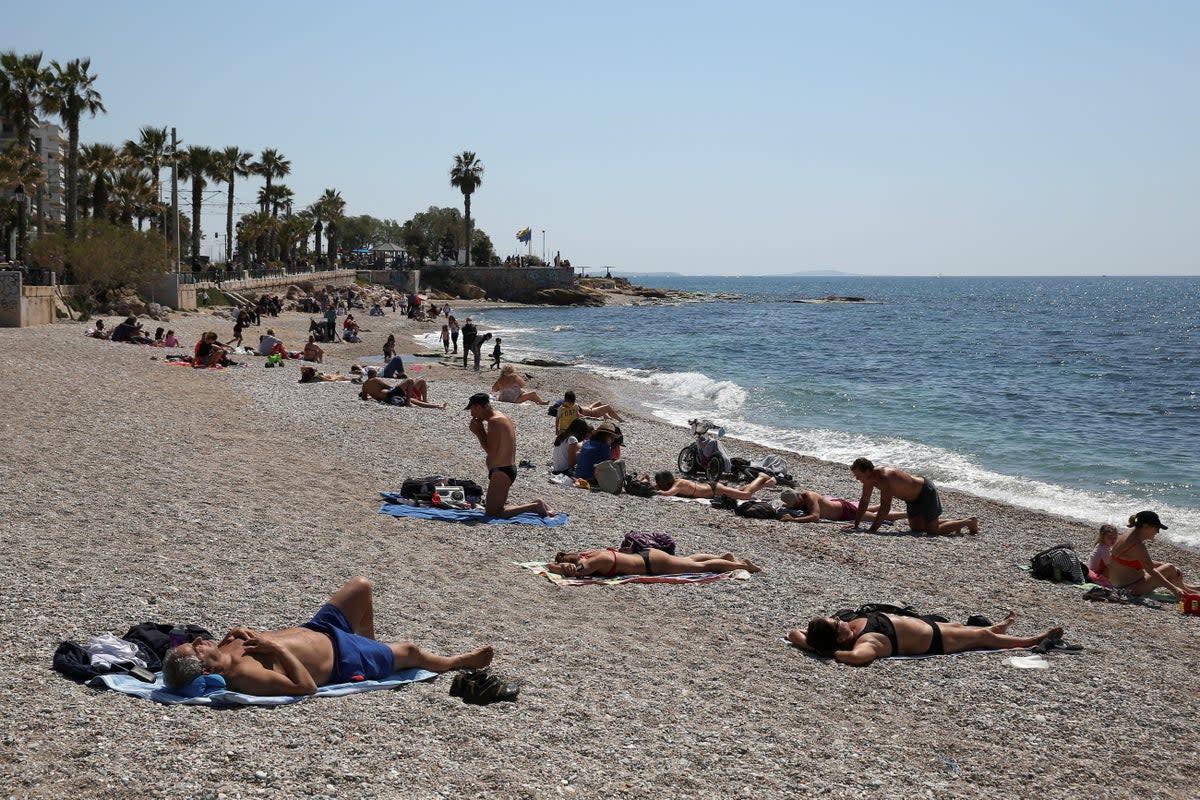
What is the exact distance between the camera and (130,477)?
10664 mm

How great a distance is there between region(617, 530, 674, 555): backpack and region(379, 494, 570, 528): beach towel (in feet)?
4.81

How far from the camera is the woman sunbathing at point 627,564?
903 centimetres

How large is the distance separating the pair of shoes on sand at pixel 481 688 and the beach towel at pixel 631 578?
2710 millimetres

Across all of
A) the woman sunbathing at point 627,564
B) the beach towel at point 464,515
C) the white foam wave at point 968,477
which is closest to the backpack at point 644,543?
the woman sunbathing at point 627,564

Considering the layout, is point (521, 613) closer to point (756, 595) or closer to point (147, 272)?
point (756, 595)

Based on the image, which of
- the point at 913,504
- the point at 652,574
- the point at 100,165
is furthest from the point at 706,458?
the point at 100,165

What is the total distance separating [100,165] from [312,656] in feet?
163

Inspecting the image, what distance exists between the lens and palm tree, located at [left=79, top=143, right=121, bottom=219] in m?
49.2

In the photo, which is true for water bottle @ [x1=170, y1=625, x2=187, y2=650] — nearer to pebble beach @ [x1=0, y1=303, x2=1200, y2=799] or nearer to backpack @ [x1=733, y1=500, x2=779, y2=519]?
pebble beach @ [x1=0, y1=303, x2=1200, y2=799]

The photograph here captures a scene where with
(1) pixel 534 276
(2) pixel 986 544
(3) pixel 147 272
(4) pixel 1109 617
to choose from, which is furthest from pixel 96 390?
(1) pixel 534 276

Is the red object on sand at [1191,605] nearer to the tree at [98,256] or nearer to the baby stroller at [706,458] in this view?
the baby stroller at [706,458]

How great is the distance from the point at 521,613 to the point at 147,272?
35.3 meters

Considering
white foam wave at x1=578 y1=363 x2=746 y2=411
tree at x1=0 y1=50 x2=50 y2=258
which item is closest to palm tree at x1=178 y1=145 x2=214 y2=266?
tree at x1=0 y1=50 x2=50 y2=258

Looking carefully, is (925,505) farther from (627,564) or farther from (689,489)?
(627,564)
